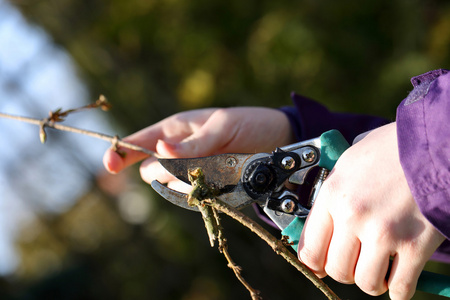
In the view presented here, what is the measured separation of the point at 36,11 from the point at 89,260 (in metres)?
2.63

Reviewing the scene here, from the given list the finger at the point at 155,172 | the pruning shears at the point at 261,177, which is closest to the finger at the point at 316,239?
the pruning shears at the point at 261,177

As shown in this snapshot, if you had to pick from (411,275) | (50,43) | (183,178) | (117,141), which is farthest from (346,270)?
(50,43)

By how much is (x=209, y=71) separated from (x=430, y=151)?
2.75 meters

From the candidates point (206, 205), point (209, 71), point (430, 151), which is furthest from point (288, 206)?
point (209, 71)

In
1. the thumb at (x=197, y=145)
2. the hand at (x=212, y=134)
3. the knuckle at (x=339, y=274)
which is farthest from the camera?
the hand at (x=212, y=134)

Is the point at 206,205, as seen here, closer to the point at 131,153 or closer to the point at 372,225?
the point at 372,225

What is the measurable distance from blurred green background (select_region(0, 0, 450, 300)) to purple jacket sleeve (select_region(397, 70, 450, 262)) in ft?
6.66

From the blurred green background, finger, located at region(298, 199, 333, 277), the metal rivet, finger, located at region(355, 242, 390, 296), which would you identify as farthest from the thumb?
the blurred green background

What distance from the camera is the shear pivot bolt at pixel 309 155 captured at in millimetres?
995

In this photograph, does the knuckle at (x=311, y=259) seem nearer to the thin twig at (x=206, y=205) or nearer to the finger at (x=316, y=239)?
the finger at (x=316, y=239)

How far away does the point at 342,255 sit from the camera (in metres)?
0.82

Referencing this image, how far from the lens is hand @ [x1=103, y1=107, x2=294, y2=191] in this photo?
4.22 ft

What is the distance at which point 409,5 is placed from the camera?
112 inches

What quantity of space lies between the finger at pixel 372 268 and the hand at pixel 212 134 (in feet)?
1.87
